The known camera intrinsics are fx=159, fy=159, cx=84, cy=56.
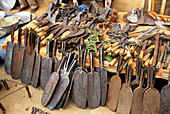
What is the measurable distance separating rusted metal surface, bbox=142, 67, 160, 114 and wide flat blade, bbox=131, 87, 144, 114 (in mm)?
77

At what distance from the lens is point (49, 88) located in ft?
9.79

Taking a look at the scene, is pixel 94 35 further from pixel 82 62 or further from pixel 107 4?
pixel 107 4

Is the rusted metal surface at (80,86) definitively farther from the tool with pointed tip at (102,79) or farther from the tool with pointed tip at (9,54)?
the tool with pointed tip at (9,54)

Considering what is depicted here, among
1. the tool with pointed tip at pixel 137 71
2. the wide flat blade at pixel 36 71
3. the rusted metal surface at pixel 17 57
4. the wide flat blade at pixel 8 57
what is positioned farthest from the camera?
the wide flat blade at pixel 8 57

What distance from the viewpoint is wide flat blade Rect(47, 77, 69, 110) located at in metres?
2.88

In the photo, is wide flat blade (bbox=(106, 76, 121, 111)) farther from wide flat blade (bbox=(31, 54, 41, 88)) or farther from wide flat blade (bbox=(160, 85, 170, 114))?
wide flat blade (bbox=(31, 54, 41, 88))

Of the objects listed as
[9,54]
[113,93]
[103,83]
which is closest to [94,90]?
[103,83]

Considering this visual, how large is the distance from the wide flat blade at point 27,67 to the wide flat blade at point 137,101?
2.10 meters

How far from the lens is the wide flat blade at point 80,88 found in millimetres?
2861

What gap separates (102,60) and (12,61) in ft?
6.70

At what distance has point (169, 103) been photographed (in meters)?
2.42

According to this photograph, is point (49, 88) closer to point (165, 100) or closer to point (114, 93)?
point (114, 93)

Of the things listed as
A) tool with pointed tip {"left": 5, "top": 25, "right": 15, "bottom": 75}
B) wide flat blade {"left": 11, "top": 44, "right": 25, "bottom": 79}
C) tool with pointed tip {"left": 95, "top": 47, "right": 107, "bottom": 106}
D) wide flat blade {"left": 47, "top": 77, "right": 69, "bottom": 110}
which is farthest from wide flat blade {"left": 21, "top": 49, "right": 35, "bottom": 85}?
tool with pointed tip {"left": 95, "top": 47, "right": 107, "bottom": 106}

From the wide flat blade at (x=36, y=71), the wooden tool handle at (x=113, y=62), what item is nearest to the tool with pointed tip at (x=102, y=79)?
the wooden tool handle at (x=113, y=62)
